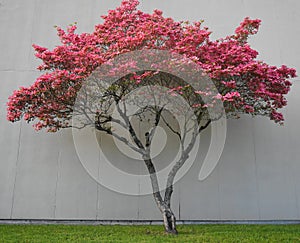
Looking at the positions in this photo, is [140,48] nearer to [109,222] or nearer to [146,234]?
[146,234]

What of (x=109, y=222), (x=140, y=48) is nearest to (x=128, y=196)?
(x=109, y=222)

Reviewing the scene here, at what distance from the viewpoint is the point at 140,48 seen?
4520 millimetres

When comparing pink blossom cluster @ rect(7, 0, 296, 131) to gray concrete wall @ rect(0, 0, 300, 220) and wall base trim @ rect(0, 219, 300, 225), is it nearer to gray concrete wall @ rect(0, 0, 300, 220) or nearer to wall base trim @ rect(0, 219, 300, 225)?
gray concrete wall @ rect(0, 0, 300, 220)

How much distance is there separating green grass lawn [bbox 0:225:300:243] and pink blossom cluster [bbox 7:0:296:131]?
5.51 ft

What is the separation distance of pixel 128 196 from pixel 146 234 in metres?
1.31

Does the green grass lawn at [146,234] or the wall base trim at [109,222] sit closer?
the green grass lawn at [146,234]

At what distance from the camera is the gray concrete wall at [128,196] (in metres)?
5.71

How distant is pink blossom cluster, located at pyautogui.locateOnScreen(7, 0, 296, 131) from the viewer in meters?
4.43

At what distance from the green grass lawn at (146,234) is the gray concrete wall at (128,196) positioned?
1.46ft

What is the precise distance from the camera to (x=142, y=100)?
4832mm

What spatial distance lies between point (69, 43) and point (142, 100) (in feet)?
4.88

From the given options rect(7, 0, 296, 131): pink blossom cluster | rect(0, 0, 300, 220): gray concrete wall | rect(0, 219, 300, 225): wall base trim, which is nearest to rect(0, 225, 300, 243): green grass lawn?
rect(0, 219, 300, 225): wall base trim

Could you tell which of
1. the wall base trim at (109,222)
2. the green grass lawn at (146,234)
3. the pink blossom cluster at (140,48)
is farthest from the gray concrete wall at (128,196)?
the pink blossom cluster at (140,48)

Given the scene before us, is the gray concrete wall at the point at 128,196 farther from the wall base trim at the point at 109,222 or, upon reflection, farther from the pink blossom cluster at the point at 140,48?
the pink blossom cluster at the point at 140,48
